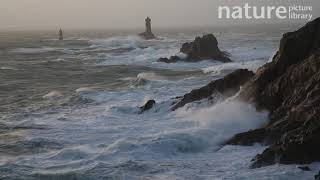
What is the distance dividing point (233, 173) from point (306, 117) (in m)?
2.87

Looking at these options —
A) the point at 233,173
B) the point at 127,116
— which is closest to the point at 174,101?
the point at 127,116

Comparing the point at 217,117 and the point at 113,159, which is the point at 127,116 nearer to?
the point at 217,117

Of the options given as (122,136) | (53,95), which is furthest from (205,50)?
(122,136)

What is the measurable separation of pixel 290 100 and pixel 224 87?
18.6ft

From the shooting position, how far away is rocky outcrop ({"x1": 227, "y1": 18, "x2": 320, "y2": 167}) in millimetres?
13578

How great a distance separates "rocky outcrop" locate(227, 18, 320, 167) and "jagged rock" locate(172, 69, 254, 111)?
198 centimetres

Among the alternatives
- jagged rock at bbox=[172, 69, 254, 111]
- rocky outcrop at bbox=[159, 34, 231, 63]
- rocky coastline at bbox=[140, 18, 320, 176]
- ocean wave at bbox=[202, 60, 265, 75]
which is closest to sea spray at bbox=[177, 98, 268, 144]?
rocky coastline at bbox=[140, 18, 320, 176]

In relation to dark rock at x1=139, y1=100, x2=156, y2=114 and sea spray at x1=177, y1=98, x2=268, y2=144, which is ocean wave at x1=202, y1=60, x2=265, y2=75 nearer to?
dark rock at x1=139, y1=100, x2=156, y2=114

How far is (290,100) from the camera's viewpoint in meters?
17.2

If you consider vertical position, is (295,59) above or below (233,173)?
above

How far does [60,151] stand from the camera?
16547 millimetres

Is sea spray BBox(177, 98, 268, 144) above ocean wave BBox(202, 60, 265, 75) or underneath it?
above

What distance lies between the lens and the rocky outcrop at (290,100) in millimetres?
13578

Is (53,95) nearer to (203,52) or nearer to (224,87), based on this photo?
(224,87)
